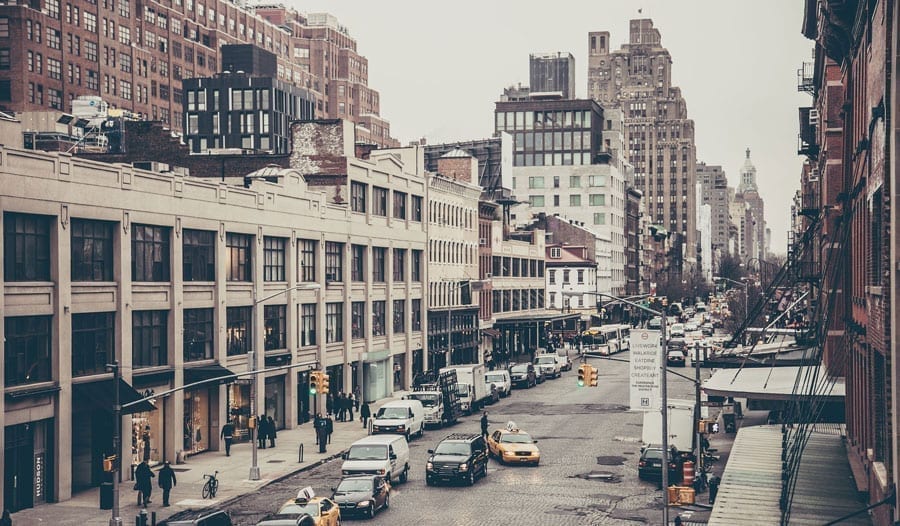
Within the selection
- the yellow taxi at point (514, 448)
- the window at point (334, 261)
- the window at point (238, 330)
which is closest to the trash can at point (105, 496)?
the window at point (238, 330)

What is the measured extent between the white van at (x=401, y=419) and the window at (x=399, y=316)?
23152 mm

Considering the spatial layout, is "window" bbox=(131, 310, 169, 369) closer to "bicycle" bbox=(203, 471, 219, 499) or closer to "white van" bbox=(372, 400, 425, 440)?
"bicycle" bbox=(203, 471, 219, 499)

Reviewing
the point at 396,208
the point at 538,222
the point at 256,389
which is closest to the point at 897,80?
the point at 256,389

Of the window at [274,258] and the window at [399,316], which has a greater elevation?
the window at [274,258]

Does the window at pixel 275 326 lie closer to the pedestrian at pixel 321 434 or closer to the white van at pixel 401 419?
the white van at pixel 401 419

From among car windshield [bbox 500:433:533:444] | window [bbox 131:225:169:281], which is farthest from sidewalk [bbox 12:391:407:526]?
window [bbox 131:225:169:281]

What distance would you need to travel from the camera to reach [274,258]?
2477 inches

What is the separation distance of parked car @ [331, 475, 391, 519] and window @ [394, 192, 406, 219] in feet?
145

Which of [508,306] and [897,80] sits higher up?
[897,80]

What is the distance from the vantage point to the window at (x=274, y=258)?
6172cm

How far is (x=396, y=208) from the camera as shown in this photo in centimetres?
8262

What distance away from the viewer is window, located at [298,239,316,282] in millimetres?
66562

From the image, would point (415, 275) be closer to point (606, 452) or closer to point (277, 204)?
point (277, 204)

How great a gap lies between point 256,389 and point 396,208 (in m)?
27.1
